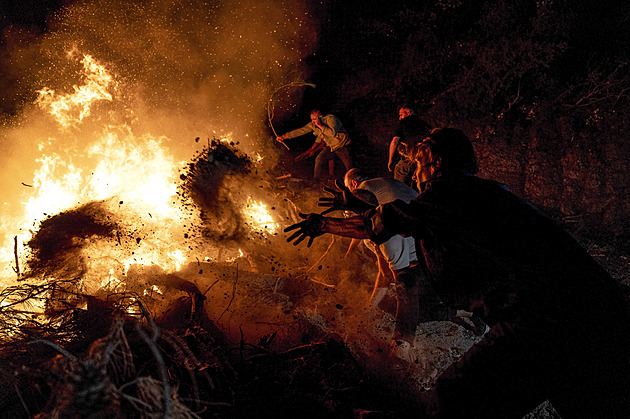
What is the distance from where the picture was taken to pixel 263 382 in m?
2.66

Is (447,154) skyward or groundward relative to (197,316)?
skyward

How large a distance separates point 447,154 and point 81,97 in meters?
9.09

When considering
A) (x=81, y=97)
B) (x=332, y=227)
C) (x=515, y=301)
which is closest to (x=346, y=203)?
(x=332, y=227)

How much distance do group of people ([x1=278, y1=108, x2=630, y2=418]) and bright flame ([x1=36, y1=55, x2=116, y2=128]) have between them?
27.2ft

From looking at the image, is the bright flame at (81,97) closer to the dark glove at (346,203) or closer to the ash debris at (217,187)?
the ash debris at (217,187)

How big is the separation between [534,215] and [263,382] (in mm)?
2607

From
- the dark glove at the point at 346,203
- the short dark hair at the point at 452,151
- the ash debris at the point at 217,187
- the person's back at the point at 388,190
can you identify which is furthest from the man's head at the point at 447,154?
the ash debris at the point at 217,187

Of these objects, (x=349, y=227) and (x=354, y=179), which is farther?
(x=354, y=179)

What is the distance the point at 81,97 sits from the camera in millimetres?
7418

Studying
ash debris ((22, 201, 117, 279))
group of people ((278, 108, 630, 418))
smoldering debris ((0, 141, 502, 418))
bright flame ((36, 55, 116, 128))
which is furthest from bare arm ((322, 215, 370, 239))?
bright flame ((36, 55, 116, 128))

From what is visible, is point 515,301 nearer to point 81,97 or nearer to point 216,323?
point 216,323

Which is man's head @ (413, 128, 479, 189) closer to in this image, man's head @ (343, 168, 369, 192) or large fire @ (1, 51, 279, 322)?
man's head @ (343, 168, 369, 192)

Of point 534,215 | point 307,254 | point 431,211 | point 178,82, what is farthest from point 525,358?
point 178,82

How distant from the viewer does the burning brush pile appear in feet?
5.42
